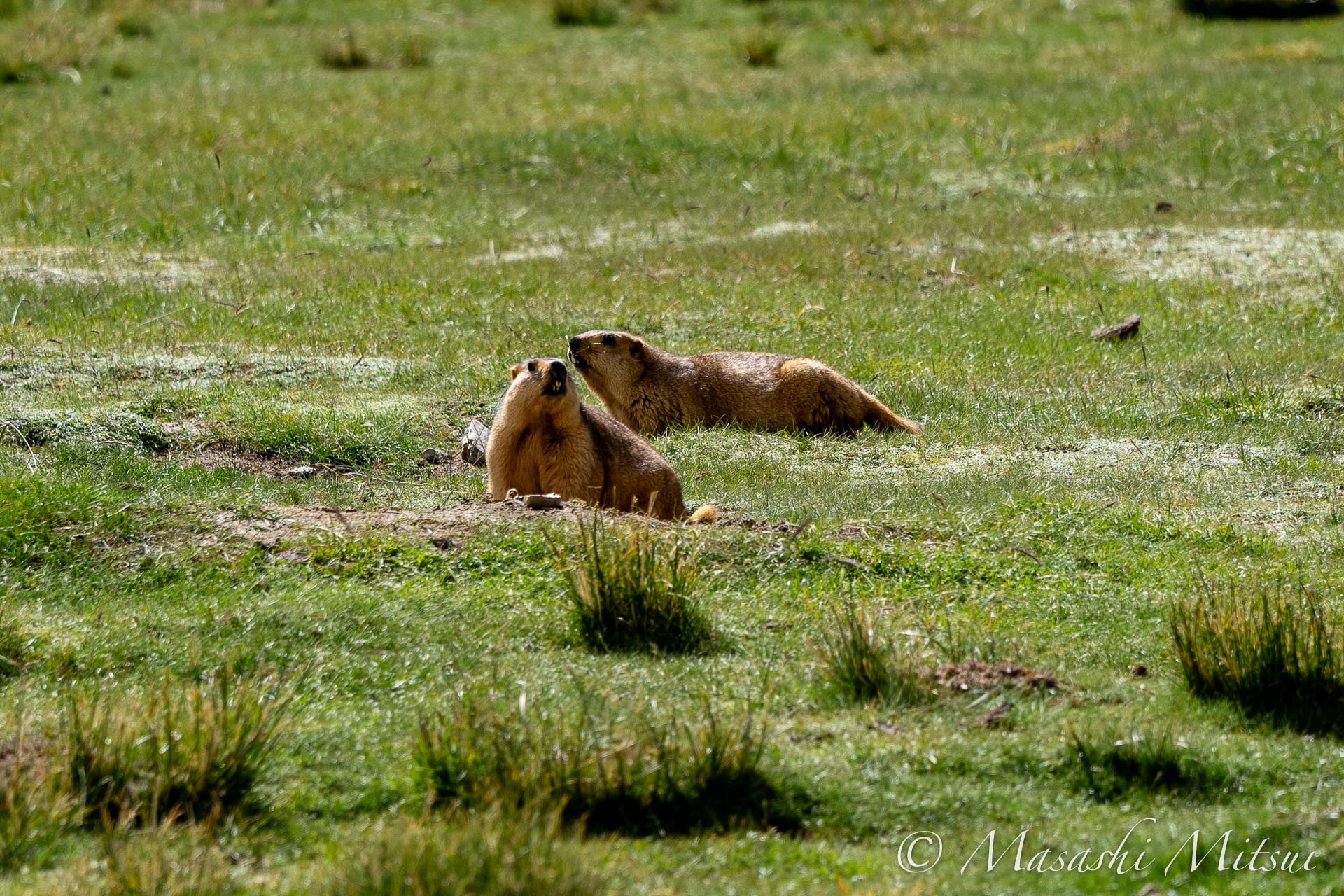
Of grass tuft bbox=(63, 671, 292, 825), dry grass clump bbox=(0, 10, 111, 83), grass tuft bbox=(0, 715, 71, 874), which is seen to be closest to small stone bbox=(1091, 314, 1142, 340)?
grass tuft bbox=(63, 671, 292, 825)

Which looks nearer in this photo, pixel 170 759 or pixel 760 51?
pixel 170 759

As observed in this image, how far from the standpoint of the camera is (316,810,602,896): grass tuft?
216 inches

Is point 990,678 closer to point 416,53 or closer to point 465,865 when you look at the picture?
point 465,865

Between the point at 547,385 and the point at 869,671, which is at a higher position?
the point at 547,385

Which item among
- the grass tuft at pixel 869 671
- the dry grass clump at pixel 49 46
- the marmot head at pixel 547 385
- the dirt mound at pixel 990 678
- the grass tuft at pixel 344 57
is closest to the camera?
the grass tuft at pixel 869 671

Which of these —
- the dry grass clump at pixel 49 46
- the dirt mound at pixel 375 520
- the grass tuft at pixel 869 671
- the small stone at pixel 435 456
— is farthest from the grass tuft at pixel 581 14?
the grass tuft at pixel 869 671

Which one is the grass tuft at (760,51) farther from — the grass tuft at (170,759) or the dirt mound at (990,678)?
the grass tuft at (170,759)

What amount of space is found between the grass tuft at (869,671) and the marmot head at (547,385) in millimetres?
3327

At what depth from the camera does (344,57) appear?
27719 millimetres

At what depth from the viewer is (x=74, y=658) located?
7875 millimetres

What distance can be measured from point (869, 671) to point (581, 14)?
25794 millimetres

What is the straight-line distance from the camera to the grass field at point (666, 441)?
20.9 ft

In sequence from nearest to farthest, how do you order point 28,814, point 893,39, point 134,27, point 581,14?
point 28,814, point 893,39, point 134,27, point 581,14

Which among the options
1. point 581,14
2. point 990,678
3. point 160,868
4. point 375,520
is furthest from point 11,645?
point 581,14
